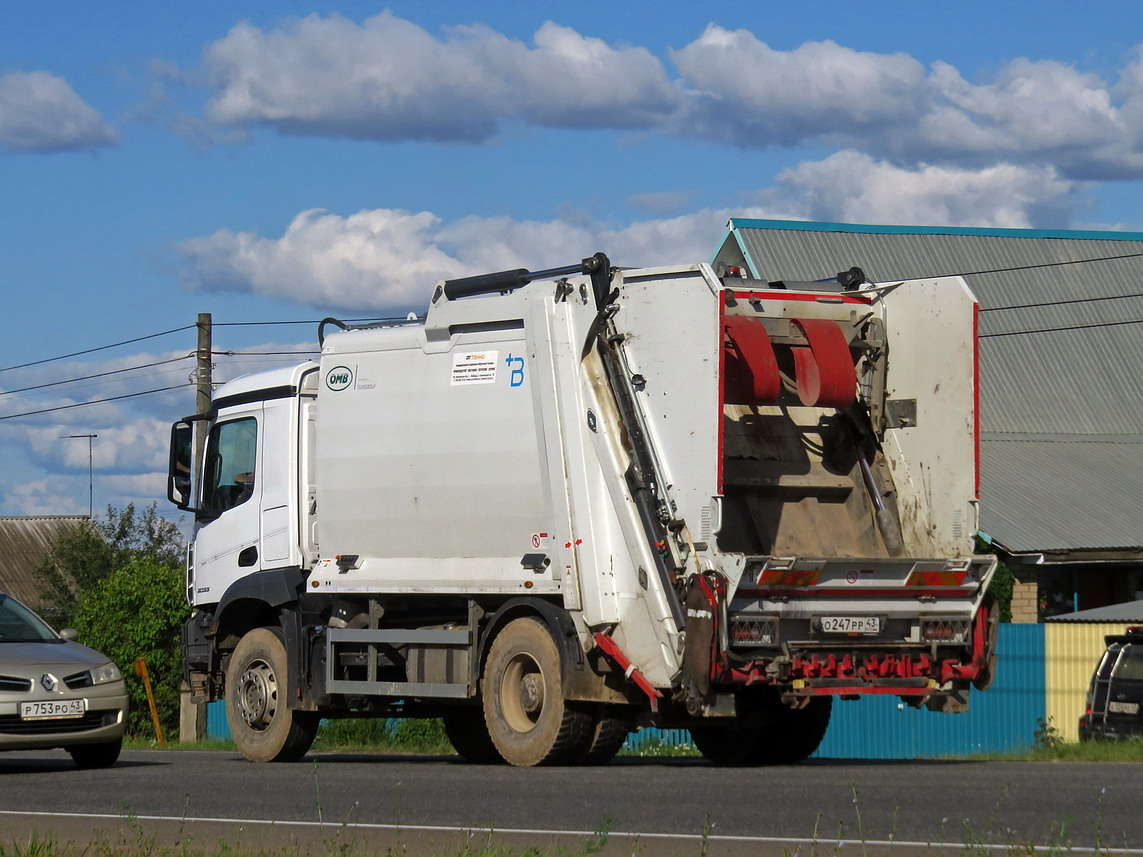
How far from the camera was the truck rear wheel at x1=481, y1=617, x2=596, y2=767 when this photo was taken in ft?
40.2

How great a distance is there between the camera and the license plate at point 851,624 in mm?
11992

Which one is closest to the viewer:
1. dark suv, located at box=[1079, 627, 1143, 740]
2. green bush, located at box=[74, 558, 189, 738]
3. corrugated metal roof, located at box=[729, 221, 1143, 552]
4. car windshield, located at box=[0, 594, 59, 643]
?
car windshield, located at box=[0, 594, 59, 643]

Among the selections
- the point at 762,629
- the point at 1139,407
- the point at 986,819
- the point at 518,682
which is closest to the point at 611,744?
the point at 518,682

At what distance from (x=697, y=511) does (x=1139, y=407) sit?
78.2 ft

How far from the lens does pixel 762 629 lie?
1167cm

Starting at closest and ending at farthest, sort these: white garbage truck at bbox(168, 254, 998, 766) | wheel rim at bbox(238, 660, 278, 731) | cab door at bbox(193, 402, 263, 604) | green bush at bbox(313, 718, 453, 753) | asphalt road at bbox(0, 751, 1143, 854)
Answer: asphalt road at bbox(0, 751, 1143, 854)
white garbage truck at bbox(168, 254, 998, 766)
wheel rim at bbox(238, 660, 278, 731)
cab door at bbox(193, 402, 263, 604)
green bush at bbox(313, 718, 453, 753)

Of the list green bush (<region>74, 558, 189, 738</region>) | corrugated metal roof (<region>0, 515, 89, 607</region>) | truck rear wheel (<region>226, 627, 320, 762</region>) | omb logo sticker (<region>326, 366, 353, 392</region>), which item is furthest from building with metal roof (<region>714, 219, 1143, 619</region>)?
corrugated metal roof (<region>0, 515, 89, 607</region>)

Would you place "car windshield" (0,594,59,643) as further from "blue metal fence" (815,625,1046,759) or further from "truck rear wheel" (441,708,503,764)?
"blue metal fence" (815,625,1046,759)

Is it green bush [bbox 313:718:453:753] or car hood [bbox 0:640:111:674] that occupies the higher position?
car hood [bbox 0:640:111:674]

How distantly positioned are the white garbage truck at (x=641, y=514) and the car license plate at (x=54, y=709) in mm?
1540

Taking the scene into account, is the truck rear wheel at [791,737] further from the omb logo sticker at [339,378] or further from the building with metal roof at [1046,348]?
the building with metal roof at [1046,348]

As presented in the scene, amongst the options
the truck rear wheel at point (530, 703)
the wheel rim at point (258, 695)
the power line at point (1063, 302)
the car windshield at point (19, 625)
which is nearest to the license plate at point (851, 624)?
the truck rear wheel at point (530, 703)

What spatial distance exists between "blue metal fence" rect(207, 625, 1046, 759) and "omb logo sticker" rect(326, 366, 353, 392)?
29.1ft

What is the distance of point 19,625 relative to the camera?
15039 mm
